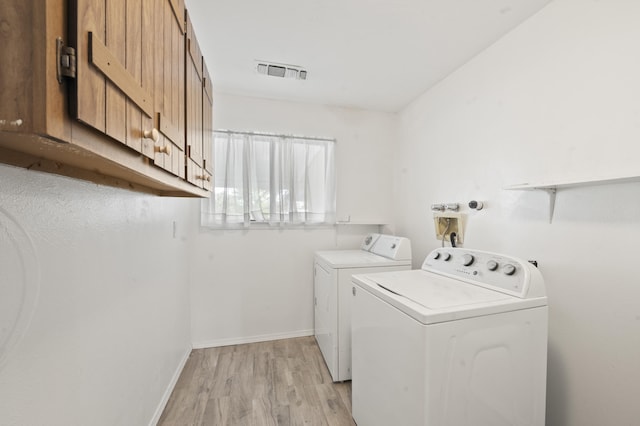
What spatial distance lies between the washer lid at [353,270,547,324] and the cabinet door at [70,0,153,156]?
1094 millimetres

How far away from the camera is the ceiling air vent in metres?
2.02

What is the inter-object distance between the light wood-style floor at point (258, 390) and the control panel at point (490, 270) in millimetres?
1160

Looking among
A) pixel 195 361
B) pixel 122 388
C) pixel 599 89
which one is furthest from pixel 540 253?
pixel 195 361

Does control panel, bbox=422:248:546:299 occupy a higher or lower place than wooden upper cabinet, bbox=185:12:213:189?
lower

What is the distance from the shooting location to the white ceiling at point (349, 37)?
4.78ft

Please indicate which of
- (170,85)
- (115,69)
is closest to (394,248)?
(170,85)

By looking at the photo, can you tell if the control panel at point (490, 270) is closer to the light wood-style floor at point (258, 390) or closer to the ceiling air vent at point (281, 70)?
the light wood-style floor at point (258, 390)

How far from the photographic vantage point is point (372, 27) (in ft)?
5.28

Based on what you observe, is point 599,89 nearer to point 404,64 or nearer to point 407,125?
point 404,64

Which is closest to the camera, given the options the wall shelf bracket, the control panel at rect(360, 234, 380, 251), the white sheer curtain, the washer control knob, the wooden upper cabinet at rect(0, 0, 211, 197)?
the wooden upper cabinet at rect(0, 0, 211, 197)

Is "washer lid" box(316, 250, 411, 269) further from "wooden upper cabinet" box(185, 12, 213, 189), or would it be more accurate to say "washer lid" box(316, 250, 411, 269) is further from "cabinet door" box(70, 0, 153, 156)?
"cabinet door" box(70, 0, 153, 156)

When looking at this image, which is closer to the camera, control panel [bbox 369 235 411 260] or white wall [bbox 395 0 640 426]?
white wall [bbox 395 0 640 426]

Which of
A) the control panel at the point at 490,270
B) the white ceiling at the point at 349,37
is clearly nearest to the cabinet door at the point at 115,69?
the white ceiling at the point at 349,37

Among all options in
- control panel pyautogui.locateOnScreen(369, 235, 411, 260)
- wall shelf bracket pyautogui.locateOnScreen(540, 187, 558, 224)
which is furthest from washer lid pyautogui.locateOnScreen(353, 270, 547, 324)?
control panel pyautogui.locateOnScreen(369, 235, 411, 260)
